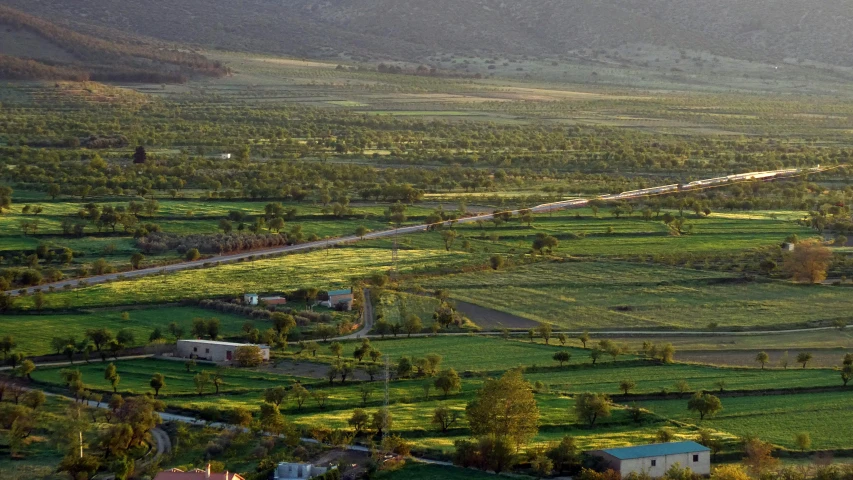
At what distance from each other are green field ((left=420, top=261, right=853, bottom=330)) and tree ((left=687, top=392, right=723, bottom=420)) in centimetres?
966

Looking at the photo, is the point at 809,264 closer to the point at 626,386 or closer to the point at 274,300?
the point at 626,386

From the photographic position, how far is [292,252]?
166ft

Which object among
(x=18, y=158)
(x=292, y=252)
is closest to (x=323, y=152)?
(x=18, y=158)

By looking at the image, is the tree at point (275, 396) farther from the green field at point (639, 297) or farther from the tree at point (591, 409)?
the green field at point (639, 297)

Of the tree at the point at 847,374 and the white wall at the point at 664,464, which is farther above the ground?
the tree at the point at 847,374

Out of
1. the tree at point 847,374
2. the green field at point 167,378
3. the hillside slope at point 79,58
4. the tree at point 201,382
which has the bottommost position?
the green field at point 167,378

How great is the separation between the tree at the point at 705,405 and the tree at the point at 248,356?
10733 millimetres

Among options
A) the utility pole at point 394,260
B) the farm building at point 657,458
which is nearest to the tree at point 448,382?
the farm building at point 657,458

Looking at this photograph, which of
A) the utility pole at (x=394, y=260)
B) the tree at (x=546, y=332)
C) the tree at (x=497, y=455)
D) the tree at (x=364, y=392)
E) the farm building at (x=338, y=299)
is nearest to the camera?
the tree at (x=497, y=455)

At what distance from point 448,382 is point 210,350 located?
23.0ft

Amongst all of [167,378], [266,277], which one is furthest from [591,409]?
[266,277]

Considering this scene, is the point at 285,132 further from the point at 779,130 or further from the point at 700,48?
the point at 700,48

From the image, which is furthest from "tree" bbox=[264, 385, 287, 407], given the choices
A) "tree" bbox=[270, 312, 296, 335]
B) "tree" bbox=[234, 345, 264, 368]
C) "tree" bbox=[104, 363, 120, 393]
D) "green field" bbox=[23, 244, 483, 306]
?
"green field" bbox=[23, 244, 483, 306]

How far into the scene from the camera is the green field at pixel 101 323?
123 ft
